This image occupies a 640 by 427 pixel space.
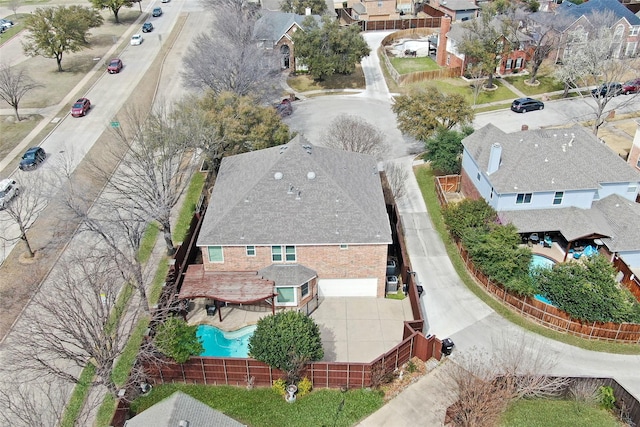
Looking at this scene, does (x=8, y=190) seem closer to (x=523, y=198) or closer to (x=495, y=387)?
(x=495, y=387)

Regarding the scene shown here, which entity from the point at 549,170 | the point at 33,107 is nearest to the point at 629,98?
the point at 549,170

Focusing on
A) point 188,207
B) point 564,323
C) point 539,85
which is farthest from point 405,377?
point 539,85

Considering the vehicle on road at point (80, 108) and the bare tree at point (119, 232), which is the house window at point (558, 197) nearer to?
the bare tree at point (119, 232)

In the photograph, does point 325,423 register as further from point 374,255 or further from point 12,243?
point 12,243

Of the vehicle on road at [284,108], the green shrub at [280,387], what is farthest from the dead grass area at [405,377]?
the vehicle on road at [284,108]

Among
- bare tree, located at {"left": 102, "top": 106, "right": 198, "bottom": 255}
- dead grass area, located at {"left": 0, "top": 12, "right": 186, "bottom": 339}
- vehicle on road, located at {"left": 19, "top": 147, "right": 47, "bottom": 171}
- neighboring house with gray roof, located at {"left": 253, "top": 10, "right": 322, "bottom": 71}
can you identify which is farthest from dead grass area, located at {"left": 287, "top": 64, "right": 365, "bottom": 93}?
vehicle on road, located at {"left": 19, "top": 147, "right": 47, "bottom": 171}
